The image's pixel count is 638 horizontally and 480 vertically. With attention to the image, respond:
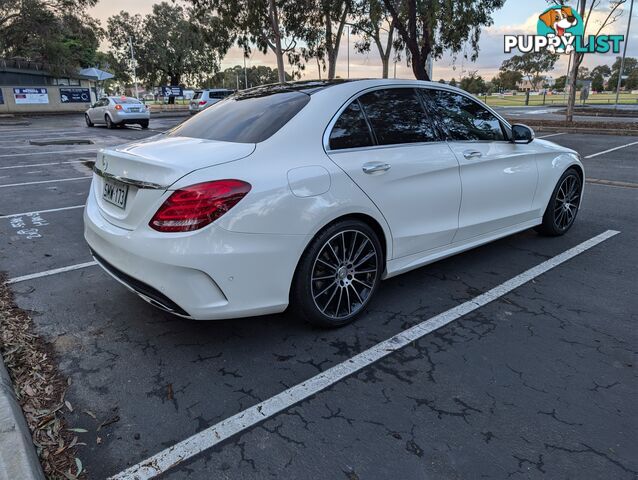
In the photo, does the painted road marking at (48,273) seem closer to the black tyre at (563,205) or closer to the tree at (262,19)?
the black tyre at (563,205)

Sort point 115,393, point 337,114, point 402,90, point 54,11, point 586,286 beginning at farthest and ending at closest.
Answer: point 54,11, point 586,286, point 402,90, point 337,114, point 115,393

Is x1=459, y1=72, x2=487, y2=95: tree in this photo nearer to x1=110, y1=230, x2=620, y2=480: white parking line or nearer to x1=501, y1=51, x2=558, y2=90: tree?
x1=501, y1=51, x2=558, y2=90: tree

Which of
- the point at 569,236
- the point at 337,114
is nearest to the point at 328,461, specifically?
the point at 337,114

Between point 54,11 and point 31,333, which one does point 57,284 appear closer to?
point 31,333

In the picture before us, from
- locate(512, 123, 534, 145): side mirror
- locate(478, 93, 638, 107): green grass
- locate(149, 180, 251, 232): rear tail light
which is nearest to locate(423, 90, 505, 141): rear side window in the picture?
locate(512, 123, 534, 145): side mirror

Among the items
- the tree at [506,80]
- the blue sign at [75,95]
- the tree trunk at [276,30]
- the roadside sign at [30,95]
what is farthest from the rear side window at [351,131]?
the tree at [506,80]

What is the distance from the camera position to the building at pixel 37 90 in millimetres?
34094

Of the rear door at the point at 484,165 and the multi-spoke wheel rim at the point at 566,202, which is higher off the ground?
the rear door at the point at 484,165

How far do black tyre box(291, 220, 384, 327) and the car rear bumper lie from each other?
0.13m

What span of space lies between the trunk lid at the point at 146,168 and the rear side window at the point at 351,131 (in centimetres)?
60

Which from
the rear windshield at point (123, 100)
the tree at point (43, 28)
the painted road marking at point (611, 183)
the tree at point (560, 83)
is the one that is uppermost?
the tree at point (43, 28)

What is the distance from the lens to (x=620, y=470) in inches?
84.0

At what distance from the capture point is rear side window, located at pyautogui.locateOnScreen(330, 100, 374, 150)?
3232 millimetres

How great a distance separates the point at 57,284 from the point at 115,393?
6.16ft
